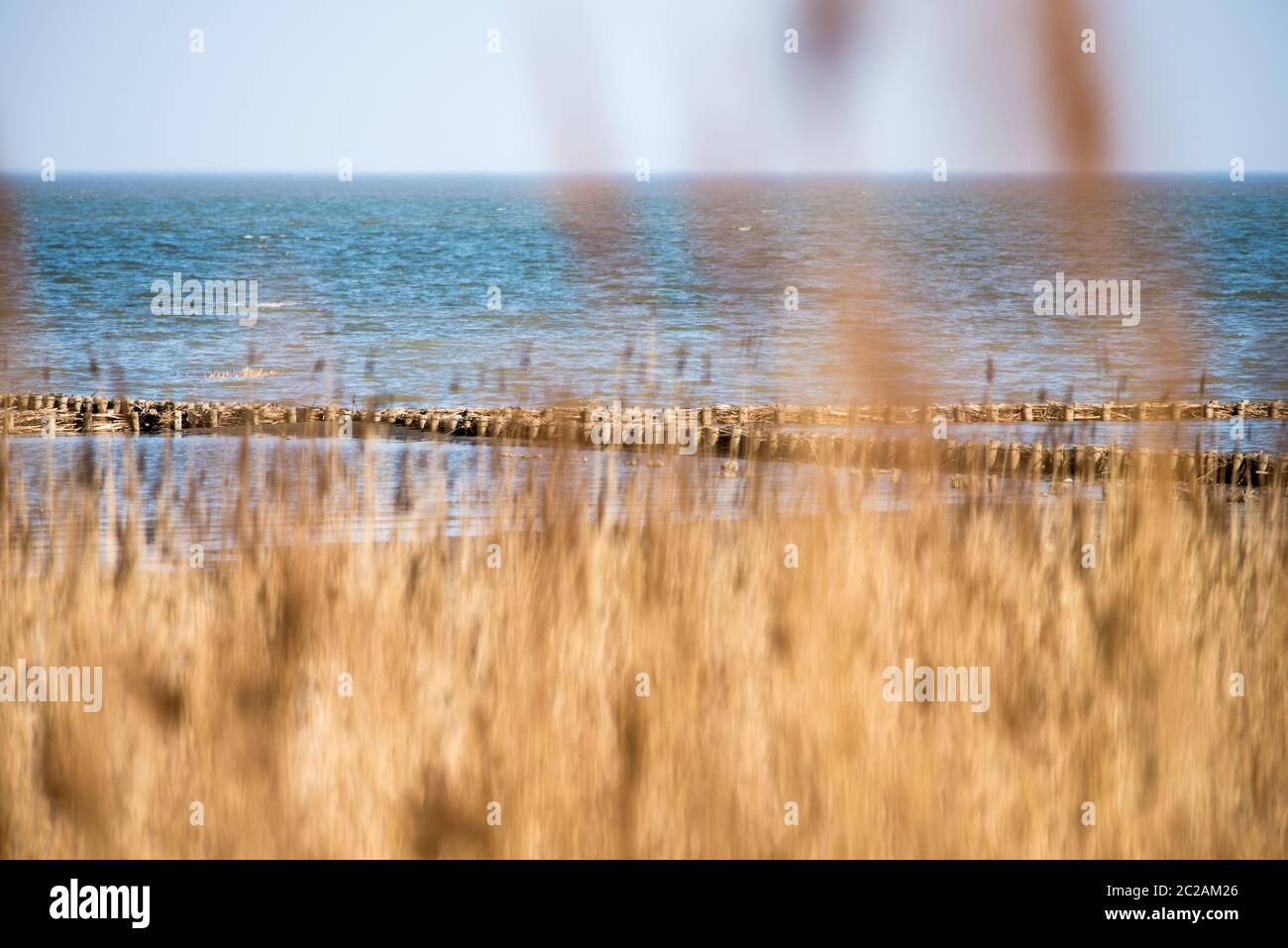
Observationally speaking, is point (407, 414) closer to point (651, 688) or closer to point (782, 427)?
point (782, 427)

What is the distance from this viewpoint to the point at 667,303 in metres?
26.9

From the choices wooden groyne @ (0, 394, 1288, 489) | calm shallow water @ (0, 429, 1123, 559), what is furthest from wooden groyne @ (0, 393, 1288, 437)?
calm shallow water @ (0, 429, 1123, 559)

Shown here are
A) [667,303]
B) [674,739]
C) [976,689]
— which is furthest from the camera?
[667,303]

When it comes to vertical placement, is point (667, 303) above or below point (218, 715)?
above

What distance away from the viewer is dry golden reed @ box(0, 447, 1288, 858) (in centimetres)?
299

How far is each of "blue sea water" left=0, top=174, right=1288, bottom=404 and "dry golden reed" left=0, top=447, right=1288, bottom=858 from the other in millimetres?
565

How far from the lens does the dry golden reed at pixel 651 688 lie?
2988 millimetres

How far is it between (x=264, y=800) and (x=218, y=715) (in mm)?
360

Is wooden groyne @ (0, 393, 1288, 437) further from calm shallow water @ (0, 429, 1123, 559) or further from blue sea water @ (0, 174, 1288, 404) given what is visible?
calm shallow water @ (0, 429, 1123, 559)
